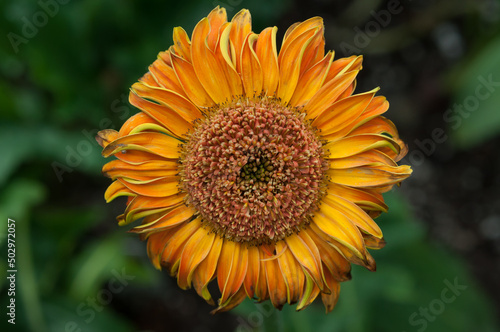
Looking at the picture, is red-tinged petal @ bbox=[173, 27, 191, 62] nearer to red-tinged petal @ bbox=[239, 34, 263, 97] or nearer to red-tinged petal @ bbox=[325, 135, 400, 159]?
red-tinged petal @ bbox=[239, 34, 263, 97]

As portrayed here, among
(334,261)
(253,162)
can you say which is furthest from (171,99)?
(334,261)

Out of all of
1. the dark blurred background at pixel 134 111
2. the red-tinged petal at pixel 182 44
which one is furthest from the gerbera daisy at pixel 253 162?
the dark blurred background at pixel 134 111

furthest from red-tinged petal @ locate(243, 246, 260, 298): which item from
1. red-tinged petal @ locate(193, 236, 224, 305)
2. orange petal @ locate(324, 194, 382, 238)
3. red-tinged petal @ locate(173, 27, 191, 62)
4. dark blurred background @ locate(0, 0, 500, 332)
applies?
dark blurred background @ locate(0, 0, 500, 332)

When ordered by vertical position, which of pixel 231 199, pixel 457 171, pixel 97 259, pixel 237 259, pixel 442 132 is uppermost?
pixel 231 199

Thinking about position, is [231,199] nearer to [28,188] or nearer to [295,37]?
[295,37]

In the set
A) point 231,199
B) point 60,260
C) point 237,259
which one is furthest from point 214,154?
point 60,260

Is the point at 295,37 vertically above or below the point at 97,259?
above

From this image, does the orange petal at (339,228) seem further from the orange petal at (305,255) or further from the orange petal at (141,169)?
the orange petal at (141,169)
